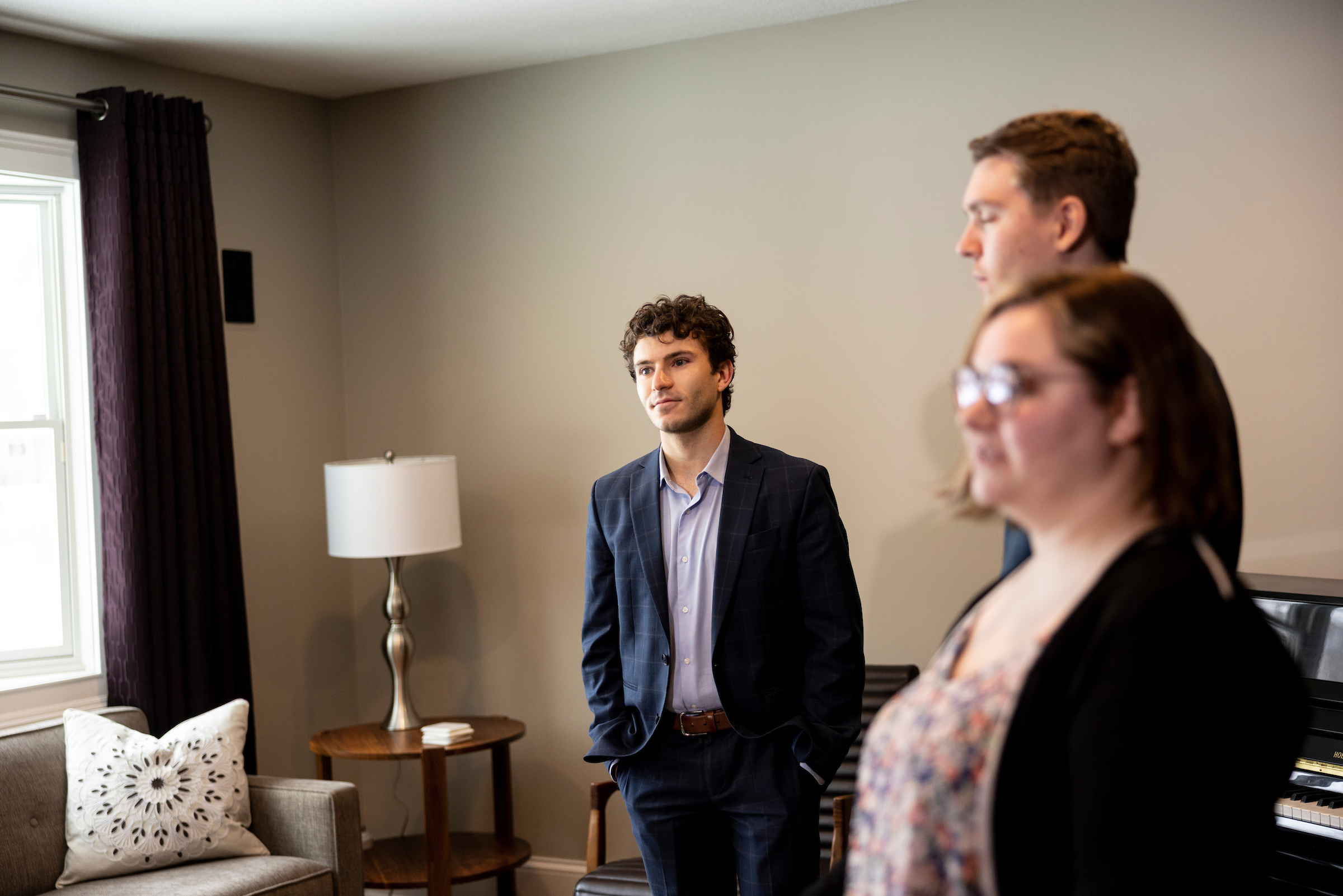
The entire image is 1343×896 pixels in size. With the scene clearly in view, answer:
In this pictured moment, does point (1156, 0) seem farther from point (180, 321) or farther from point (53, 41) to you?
point (53, 41)

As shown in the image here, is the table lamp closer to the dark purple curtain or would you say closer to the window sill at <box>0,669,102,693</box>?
the dark purple curtain

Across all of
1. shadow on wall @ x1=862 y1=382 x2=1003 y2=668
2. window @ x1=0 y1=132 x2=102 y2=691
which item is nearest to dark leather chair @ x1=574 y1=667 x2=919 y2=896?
shadow on wall @ x1=862 y1=382 x2=1003 y2=668

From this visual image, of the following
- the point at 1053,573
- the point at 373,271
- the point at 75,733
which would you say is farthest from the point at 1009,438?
the point at 373,271

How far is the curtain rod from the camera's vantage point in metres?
3.29

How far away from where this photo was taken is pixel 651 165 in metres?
3.95

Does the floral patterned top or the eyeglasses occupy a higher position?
the eyeglasses

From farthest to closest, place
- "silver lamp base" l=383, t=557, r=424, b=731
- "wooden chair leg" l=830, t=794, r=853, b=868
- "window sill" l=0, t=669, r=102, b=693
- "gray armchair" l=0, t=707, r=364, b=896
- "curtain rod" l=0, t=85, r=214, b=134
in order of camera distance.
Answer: "silver lamp base" l=383, t=557, r=424, b=731
"window sill" l=0, t=669, r=102, b=693
"curtain rod" l=0, t=85, r=214, b=134
"gray armchair" l=0, t=707, r=364, b=896
"wooden chair leg" l=830, t=794, r=853, b=868

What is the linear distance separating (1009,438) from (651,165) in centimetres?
318

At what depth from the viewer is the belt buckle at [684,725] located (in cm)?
232

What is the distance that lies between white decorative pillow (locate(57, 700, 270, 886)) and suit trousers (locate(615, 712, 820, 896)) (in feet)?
4.61

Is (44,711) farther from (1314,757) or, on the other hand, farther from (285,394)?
(1314,757)

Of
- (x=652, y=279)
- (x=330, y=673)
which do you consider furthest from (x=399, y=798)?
(x=652, y=279)

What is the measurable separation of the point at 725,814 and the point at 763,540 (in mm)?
560

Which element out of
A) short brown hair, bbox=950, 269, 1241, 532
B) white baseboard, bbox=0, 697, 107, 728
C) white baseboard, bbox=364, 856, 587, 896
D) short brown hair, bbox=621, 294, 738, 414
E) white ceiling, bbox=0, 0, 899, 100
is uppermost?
white ceiling, bbox=0, 0, 899, 100
